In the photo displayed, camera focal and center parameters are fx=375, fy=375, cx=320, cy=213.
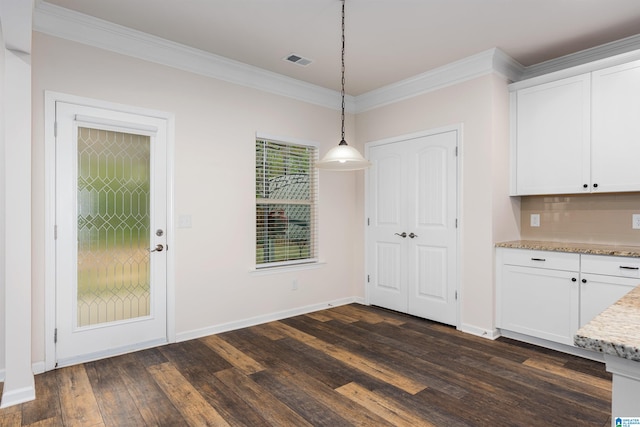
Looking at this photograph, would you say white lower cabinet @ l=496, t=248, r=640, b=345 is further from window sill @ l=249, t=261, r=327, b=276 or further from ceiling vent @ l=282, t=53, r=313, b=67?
ceiling vent @ l=282, t=53, r=313, b=67

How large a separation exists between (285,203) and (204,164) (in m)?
1.07

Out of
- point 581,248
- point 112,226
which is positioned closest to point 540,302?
point 581,248

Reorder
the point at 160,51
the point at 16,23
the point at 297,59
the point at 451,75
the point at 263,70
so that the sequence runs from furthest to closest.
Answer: the point at 263,70
the point at 451,75
the point at 297,59
the point at 160,51
the point at 16,23

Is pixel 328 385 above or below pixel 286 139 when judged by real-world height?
below

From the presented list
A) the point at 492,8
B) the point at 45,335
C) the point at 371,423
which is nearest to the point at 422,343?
the point at 371,423

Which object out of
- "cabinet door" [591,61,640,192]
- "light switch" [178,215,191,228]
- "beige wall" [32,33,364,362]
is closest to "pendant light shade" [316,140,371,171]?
"beige wall" [32,33,364,362]

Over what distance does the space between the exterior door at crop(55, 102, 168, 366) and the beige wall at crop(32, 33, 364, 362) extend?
140 millimetres

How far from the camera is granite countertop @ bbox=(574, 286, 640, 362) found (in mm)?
856

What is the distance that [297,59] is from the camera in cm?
375

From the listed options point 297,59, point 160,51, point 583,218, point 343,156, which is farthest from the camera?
point 297,59

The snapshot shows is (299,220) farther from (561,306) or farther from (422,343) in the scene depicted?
(561,306)

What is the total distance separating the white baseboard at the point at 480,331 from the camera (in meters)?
3.60

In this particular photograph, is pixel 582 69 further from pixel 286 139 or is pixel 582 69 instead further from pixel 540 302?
pixel 286 139

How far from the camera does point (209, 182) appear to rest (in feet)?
12.1
